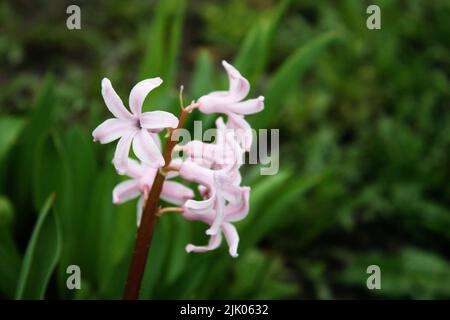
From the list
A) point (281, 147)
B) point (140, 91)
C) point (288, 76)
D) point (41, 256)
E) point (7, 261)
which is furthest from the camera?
point (281, 147)

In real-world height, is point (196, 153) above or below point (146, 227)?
above

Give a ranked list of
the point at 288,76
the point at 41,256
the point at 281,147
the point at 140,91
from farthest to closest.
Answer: the point at 281,147 < the point at 288,76 < the point at 41,256 < the point at 140,91

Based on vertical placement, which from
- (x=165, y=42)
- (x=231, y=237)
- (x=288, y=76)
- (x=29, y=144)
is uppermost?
(x=165, y=42)

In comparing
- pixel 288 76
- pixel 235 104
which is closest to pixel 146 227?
pixel 235 104

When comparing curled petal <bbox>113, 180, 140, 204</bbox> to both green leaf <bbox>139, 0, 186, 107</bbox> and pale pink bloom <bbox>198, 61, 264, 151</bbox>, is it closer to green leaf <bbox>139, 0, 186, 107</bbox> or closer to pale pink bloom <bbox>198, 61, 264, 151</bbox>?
pale pink bloom <bbox>198, 61, 264, 151</bbox>

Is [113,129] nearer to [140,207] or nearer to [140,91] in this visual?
[140,91]

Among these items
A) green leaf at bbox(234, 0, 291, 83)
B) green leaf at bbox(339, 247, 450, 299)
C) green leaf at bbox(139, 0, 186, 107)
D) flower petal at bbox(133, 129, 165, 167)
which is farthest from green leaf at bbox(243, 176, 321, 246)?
flower petal at bbox(133, 129, 165, 167)
